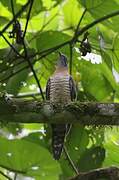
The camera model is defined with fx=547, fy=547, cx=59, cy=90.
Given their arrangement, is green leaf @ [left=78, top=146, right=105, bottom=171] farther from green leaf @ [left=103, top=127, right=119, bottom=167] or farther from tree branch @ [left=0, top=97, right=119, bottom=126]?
tree branch @ [left=0, top=97, right=119, bottom=126]

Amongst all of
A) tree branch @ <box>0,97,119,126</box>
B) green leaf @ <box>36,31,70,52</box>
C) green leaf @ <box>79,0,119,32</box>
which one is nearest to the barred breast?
green leaf @ <box>36,31,70,52</box>

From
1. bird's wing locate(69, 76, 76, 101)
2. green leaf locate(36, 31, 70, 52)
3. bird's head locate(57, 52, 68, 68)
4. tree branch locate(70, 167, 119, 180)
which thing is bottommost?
tree branch locate(70, 167, 119, 180)

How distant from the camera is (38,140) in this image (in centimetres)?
347

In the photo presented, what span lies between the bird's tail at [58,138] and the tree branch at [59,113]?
653mm

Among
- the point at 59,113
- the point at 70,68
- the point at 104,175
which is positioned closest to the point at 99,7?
the point at 70,68

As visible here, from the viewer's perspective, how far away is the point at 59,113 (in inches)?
107

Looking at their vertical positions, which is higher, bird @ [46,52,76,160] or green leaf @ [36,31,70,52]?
green leaf @ [36,31,70,52]

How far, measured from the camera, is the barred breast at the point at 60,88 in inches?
145

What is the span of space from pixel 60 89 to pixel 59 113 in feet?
3.53

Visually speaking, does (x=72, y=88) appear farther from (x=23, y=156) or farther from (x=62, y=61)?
(x=23, y=156)

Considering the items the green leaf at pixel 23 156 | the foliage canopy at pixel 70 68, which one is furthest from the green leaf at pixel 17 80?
the green leaf at pixel 23 156

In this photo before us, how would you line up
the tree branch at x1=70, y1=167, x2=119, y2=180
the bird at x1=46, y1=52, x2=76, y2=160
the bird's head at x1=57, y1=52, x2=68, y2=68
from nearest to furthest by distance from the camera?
1. the tree branch at x1=70, y1=167, x2=119, y2=180
2. the bird at x1=46, y1=52, x2=76, y2=160
3. the bird's head at x1=57, y1=52, x2=68, y2=68

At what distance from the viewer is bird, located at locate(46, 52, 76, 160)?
345 cm

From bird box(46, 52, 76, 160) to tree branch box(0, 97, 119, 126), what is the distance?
2.30 feet
